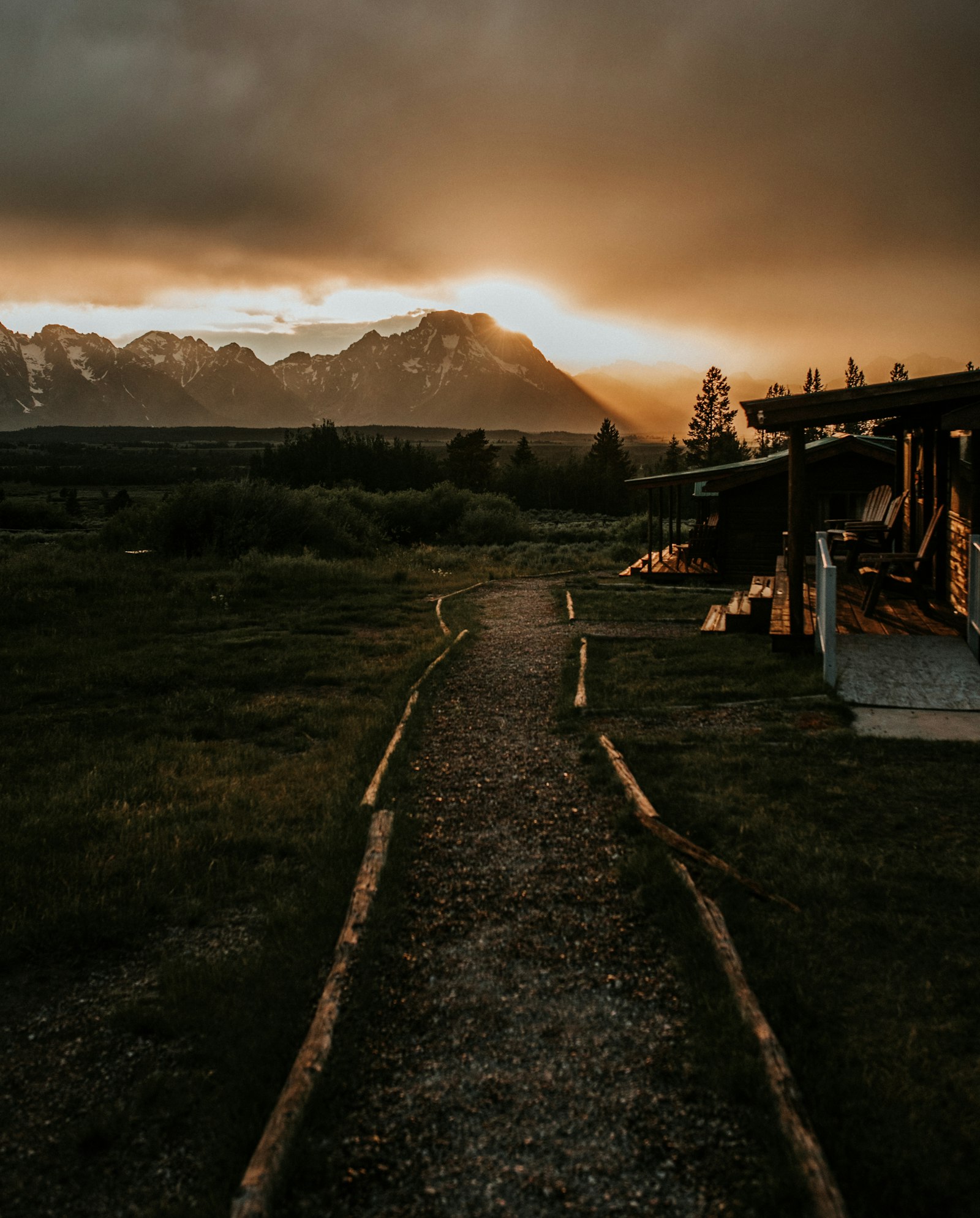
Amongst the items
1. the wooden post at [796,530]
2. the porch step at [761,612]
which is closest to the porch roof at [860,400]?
the wooden post at [796,530]

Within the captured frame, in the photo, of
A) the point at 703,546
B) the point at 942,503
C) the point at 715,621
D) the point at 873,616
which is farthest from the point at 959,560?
→ the point at 703,546

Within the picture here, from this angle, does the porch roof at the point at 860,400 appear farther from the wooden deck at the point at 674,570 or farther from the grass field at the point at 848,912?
the wooden deck at the point at 674,570

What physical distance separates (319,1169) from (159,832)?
3.32 meters

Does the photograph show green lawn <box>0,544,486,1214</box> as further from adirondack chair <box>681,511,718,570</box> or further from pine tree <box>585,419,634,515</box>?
pine tree <box>585,419,634,515</box>

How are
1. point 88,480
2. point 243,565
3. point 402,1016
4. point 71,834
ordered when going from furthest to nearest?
1. point 88,480
2. point 243,565
3. point 71,834
4. point 402,1016

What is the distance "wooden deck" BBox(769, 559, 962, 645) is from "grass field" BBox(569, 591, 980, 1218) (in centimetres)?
297

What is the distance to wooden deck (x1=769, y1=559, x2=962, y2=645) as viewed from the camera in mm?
10383

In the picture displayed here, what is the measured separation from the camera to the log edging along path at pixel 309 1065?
250cm

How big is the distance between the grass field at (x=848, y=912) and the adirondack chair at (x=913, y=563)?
3.74m

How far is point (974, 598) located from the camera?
927cm

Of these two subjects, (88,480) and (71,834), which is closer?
(71,834)

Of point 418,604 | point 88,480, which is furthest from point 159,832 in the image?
point 88,480

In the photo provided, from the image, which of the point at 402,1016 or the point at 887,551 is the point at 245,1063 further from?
the point at 887,551

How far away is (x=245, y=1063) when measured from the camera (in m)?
3.22
